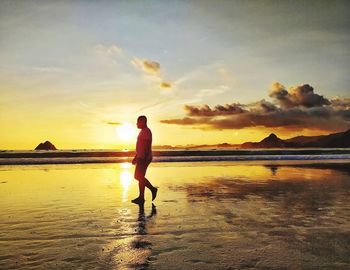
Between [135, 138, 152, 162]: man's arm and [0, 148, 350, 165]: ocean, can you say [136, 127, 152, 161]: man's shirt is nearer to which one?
[135, 138, 152, 162]: man's arm

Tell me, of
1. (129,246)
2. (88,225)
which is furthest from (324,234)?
(88,225)

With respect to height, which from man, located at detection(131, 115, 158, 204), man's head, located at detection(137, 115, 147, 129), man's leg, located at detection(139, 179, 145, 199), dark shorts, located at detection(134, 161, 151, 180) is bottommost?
man's leg, located at detection(139, 179, 145, 199)

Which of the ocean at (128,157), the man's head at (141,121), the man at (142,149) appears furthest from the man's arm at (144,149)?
the ocean at (128,157)

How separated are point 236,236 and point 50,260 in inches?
114

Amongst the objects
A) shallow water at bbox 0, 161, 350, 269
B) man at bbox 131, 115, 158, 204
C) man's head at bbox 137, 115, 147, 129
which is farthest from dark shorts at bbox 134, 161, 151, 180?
man's head at bbox 137, 115, 147, 129

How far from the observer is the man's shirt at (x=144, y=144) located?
973cm

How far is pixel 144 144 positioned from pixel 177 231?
4.13m

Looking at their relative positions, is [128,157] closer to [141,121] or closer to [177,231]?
[141,121]

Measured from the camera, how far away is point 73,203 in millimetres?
8945

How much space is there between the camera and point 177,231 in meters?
6.03

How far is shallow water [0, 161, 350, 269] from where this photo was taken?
14.7 ft

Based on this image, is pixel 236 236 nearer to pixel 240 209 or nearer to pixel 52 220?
pixel 240 209

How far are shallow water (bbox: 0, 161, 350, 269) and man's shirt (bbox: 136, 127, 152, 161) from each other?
130 centimetres

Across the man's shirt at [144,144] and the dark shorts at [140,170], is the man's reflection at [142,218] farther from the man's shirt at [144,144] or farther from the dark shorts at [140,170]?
the man's shirt at [144,144]
